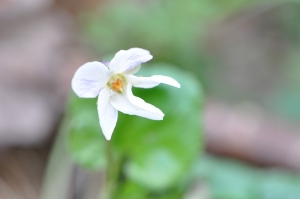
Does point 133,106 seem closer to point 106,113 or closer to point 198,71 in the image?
point 106,113

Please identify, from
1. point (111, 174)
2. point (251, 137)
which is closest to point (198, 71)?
point (251, 137)

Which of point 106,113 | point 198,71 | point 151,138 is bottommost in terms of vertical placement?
point 106,113

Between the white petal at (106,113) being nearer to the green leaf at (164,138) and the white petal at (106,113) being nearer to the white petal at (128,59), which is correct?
the white petal at (128,59)

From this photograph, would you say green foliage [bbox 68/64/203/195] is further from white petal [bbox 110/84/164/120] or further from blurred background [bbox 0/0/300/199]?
white petal [bbox 110/84/164/120]

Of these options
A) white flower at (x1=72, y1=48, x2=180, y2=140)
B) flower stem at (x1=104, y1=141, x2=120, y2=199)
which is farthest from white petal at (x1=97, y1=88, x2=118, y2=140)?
flower stem at (x1=104, y1=141, x2=120, y2=199)

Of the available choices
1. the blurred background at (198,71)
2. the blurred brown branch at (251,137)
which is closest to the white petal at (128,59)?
the blurred background at (198,71)

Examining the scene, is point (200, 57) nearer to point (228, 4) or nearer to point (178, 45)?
point (178, 45)
